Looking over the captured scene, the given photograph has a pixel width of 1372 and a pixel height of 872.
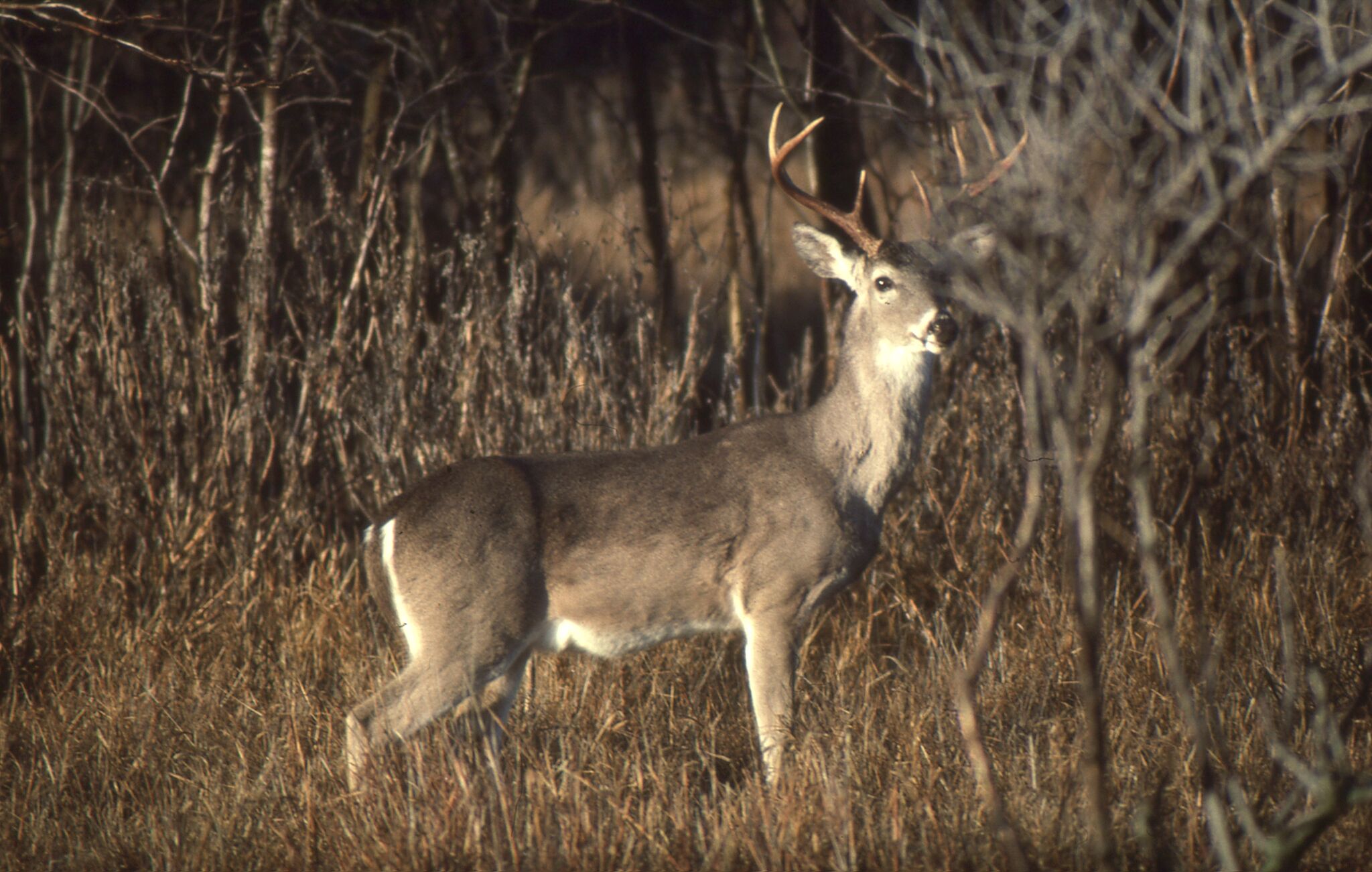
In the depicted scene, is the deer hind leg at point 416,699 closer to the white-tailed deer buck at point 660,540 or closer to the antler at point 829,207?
the white-tailed deer buck at point 660,540

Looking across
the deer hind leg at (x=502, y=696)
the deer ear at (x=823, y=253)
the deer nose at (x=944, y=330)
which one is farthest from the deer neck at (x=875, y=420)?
the deer hind leg at (x=502, y=696)

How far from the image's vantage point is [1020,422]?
5.70 m

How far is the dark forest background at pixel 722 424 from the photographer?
114 inches

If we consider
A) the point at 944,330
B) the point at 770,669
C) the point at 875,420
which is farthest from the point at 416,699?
the point at 944,330

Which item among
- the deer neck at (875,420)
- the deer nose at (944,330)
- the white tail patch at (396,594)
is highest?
the deer nose at (944,330)

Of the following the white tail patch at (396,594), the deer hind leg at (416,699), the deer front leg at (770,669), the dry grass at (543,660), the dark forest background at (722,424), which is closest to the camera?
the dark forest background at (722,424)

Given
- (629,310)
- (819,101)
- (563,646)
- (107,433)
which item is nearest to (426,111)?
(819,101)

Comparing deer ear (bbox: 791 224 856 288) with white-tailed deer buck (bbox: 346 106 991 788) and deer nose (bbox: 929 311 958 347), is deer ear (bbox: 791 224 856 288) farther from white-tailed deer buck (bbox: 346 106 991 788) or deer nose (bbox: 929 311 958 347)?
deer nose (bbox: 929 311 958 347)

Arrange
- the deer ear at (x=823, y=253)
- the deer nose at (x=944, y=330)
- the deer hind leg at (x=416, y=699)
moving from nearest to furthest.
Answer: the deer hind leg at (x=416, y=699) → the deer nose at (x=944, y=330) → the deer ear at (x=823, y=253)

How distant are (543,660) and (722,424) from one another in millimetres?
1971

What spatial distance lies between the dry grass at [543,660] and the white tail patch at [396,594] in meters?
0.30

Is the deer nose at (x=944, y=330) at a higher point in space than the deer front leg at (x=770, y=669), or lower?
higher

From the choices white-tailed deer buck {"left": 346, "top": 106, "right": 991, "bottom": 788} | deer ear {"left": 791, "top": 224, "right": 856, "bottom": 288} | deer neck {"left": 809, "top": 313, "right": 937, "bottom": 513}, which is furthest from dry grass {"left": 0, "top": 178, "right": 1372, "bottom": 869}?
deer ear {"left": 791, "top": 224, "right": 856, "bottom": 288}

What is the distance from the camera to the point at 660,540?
3.95m
